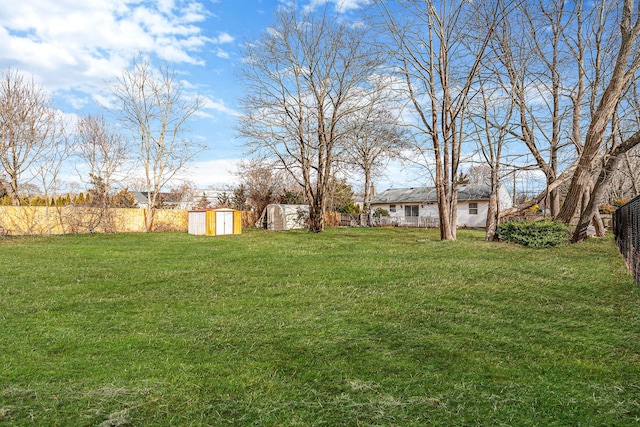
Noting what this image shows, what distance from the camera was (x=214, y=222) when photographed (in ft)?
72.6

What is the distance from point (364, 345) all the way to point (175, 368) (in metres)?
1.79

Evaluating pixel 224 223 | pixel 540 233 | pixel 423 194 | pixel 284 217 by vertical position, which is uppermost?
pixel 423 194

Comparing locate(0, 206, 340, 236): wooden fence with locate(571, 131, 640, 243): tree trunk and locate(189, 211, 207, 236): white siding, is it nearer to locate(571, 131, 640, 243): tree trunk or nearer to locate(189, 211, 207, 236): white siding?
locate(189, 211, 207, 236): white siding

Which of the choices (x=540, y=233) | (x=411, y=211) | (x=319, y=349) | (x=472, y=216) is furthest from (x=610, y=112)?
(x=411, y=211)

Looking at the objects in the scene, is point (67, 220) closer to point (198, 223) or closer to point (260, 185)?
point (198, 223)

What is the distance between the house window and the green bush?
19815 millimetres

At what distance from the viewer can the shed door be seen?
22234 millimetres

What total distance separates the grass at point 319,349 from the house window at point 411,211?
2748 centimetres

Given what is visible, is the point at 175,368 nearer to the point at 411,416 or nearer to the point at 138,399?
the point at 138,399

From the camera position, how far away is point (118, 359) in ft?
12.1

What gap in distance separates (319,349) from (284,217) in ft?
77.9

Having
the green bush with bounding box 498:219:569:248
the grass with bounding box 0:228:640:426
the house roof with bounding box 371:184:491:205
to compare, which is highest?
the house roof with bounding box 371:184:491:205

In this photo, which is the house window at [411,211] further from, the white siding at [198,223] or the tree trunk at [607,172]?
the tree trunk at [607,172]

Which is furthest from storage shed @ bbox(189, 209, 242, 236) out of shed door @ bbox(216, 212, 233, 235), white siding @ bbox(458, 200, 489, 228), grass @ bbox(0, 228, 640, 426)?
white siding @ bbox(458, 200, 489, 228)
